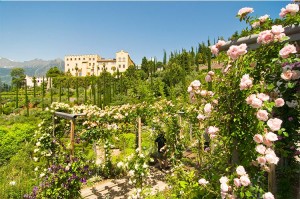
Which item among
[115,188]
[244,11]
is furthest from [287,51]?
[115,188]

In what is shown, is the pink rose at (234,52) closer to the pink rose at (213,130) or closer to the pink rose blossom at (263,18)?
the pink rose blossom at (263,18)

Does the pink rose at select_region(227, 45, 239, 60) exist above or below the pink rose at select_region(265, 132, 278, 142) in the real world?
above

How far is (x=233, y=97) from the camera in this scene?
219 centimetres

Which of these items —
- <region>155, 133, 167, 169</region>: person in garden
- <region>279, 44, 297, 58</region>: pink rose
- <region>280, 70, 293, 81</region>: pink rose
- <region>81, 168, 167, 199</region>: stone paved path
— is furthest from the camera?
<region>155, 133, 167, 169</region>: person in garden

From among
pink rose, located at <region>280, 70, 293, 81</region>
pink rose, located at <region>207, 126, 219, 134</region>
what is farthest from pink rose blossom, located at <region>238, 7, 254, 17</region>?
pink rose, located at <region>207, 126, 219, 134</region>

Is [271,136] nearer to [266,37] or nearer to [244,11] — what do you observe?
[266,37]

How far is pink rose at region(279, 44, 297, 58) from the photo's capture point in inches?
72.5

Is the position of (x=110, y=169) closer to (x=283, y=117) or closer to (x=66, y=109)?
(x=66, y=109)

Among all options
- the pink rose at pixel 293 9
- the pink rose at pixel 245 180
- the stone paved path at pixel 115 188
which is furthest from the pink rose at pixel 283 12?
the stone paved path at pixel 115 188

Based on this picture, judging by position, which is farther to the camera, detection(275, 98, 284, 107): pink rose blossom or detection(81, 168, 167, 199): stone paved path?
detection(81, 168, 167, 199): stone paved path

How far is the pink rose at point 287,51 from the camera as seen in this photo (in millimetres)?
1841

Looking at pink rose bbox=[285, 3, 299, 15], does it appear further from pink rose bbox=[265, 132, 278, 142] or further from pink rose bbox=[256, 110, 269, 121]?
pink rose bbox=[265, 132, 278, 142]

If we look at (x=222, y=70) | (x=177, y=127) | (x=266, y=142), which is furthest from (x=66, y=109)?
(x=266, y=142)

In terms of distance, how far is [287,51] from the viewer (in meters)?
1.85
